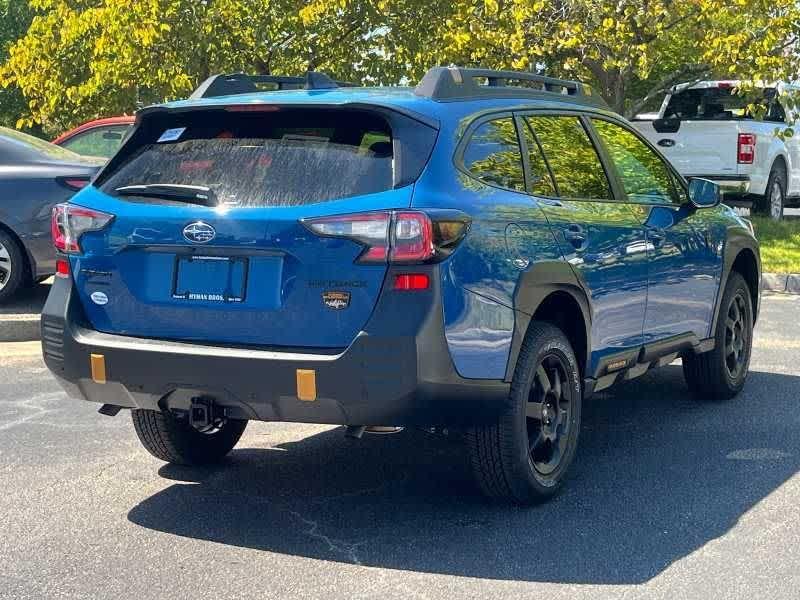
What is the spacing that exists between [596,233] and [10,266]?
19.4 feet

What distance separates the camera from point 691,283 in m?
6.86

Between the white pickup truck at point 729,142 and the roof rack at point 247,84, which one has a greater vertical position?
the roof rack at point 247,84

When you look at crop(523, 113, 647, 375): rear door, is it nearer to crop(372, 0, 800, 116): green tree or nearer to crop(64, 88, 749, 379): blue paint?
crop(64, 88, 749, 379): blue paint

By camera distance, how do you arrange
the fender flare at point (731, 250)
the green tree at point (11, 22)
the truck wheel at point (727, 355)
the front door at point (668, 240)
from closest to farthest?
the front door at point (668, 240), the fender flare at point (731, 250), the truck wheel at point (727, 355), the green tree at point (11, 22)

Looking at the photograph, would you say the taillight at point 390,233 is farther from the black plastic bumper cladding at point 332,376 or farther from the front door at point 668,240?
the front door at point 668,240

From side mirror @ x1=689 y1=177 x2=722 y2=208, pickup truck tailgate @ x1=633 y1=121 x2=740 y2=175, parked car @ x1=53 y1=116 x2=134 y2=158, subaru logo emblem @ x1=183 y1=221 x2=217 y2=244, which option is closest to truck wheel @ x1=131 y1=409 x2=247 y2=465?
subaru logo emblem @ x1=183 y1=221 x2=217 y2=244

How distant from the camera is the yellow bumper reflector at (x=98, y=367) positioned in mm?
5037

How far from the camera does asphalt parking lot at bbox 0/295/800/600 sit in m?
4.47

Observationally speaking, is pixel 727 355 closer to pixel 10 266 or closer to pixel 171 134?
pixel 171 134

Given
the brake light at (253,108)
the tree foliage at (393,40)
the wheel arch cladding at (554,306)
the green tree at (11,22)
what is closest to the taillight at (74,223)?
the brake light at (253,108)

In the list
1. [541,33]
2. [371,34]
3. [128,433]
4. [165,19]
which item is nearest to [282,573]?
[128,433]

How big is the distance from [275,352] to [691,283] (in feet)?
9.44

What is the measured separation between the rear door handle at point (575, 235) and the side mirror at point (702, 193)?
1.43 meters

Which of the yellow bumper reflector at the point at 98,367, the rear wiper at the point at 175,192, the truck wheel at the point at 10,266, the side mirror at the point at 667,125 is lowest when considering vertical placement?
the truck wheel at the point at 10,266
